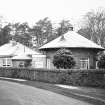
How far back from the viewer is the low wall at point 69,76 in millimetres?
19766

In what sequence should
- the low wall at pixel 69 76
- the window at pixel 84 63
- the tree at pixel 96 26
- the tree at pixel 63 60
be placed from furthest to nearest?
the tree at pixel 96 26 < the window at pixel 84 63 < the tree at pixel 63 60 < the low wall at pixel 69 76

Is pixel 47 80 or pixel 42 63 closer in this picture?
pixel 47 80

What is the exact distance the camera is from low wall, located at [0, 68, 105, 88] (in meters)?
19.8

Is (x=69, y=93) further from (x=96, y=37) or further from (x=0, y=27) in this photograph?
(x=0, y=27)

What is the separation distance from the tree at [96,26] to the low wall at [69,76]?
29.6 m

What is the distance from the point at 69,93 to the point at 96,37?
41.2 m

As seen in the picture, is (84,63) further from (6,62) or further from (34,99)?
(34,99)

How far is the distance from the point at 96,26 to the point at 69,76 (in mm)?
35974

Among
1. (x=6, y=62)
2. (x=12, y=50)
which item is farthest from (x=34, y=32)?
(x=6, y=62)

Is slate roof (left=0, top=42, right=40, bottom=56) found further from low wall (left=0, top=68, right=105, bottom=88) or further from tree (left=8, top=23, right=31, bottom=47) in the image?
tree (left=8, top=23, right=31, bottom=47)

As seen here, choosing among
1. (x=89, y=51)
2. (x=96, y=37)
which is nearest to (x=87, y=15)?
(x=96, y=37)

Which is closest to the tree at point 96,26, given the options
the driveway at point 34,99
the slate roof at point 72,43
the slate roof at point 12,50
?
the slate roof at point 12,50

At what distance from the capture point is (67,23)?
75500mm

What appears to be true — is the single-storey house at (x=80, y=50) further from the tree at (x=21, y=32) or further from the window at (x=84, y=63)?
the tree at (x=21, y=32)
